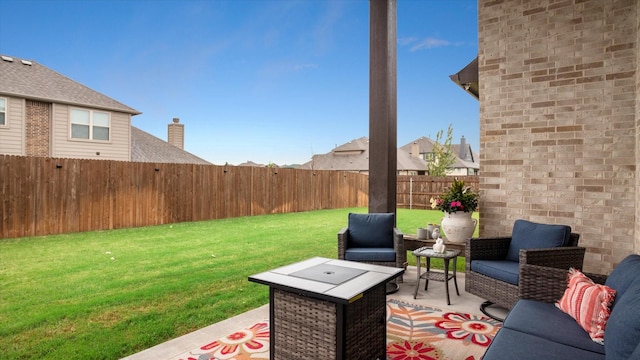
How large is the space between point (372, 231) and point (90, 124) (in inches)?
478

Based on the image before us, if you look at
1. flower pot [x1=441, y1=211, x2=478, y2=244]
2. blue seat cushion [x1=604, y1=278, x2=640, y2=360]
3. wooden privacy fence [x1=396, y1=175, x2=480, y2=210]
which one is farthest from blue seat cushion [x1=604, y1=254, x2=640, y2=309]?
wooden privacy fence [x1=396, y1=175, x2=480, y2=210]

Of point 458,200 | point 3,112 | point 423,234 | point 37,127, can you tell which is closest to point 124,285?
point 423,234

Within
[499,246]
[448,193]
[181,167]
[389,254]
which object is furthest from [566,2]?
[181,167]

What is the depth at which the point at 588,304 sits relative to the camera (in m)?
2.20

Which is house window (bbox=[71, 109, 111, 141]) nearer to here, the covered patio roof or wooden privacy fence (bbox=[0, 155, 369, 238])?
wooden privacy fence (bbox=[0, 155, 369, 238])

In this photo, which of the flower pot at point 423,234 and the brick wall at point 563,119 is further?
the flower pot at point 423,234

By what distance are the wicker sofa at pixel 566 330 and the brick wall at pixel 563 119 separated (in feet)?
7.04

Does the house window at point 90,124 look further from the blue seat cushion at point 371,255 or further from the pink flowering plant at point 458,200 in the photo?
the pink flowering plant at point 458,200

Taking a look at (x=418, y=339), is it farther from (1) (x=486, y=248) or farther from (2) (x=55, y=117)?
(2) (x=55, y=117)

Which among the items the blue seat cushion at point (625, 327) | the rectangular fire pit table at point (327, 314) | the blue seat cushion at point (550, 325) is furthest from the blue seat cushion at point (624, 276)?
the rectangular fire pit table at point (327, 314)

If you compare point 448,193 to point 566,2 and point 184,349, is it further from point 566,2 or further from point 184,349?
point 184,349

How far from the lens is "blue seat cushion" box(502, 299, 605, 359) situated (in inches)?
79.4

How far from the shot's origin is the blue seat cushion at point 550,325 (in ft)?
6.61

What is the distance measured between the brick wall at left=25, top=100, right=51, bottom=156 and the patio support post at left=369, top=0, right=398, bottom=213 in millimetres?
11817
